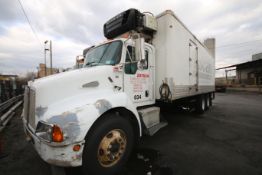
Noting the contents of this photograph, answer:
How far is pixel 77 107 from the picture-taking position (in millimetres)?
2459

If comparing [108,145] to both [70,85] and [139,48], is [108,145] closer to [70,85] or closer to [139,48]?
[70,85]

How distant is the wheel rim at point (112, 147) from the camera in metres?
2.74

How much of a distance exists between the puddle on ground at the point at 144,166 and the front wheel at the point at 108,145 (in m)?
0.26

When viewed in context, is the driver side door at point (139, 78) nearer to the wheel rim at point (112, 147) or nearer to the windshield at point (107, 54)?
the windshield at point (107, 54)

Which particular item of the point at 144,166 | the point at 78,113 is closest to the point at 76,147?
the point at 78,113

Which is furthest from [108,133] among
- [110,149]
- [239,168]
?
[239,168]

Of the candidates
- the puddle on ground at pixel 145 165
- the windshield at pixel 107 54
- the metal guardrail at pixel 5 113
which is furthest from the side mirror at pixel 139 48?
the metal guardrail at pixel 5 113

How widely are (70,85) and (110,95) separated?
72cm

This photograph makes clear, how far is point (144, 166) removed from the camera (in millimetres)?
3188

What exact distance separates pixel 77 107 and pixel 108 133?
743 mm

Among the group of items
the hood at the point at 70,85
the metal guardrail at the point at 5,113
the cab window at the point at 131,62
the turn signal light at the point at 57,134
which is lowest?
the metal guardrail at the point at 5,113

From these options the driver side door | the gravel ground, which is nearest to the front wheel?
the gravel ground

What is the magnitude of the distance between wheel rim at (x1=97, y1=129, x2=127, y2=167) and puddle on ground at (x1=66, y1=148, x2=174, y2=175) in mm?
354

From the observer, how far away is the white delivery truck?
232cm
